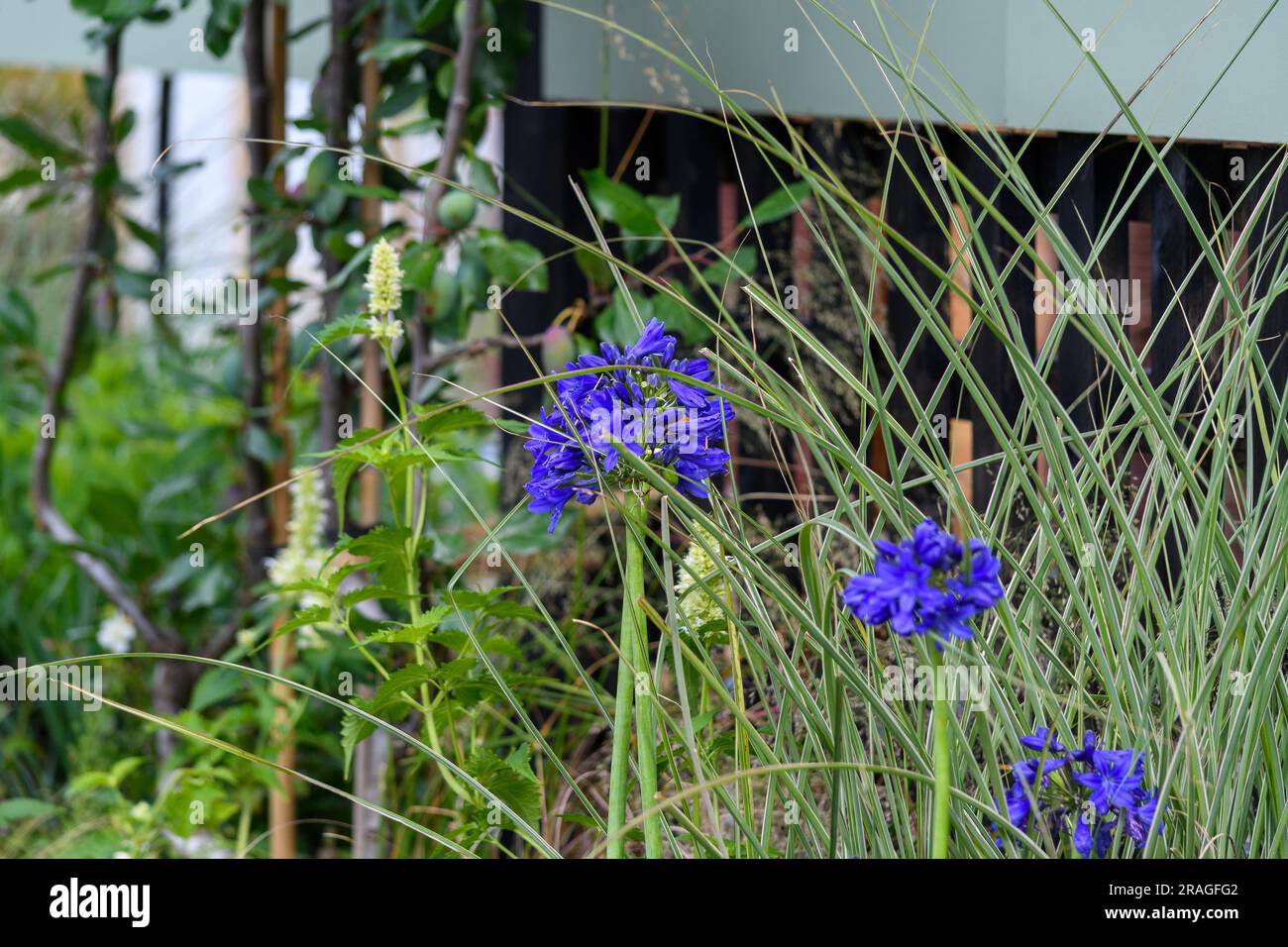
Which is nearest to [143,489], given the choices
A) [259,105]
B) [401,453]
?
[259,105]

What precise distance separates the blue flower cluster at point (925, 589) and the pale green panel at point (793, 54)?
298 millimetres

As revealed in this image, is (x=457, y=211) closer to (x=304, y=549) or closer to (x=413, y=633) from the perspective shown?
(x=304, y=549)

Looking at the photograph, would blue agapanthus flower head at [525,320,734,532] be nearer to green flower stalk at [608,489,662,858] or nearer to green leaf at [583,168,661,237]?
green flower stalk at [608,489,662,858]

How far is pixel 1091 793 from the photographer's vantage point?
0.58 meters

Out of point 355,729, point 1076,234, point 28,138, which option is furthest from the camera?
point 28,138

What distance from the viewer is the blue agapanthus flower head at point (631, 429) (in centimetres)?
59

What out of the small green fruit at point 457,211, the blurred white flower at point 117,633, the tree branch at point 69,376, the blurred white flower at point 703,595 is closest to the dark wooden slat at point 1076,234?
the blurred white flower at point 703,595

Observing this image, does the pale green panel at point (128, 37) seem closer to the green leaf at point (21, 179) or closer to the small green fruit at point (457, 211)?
the green leaf at point (21, 179)

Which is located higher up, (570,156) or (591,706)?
(570,156)

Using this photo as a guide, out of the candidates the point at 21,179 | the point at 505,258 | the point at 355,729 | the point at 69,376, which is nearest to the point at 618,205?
the point at 505,258

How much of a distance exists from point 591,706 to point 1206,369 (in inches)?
29.4

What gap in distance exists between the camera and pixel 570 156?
1777 mm

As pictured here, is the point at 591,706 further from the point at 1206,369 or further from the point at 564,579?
the point at 1206,369

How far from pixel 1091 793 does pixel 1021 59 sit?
2.11 ft
